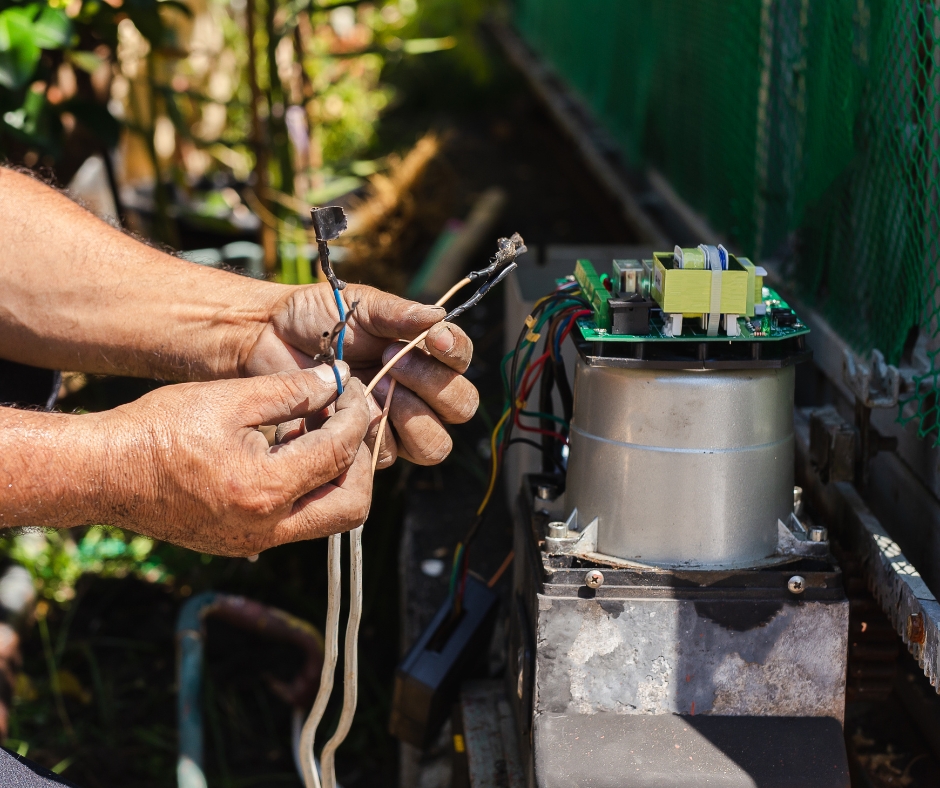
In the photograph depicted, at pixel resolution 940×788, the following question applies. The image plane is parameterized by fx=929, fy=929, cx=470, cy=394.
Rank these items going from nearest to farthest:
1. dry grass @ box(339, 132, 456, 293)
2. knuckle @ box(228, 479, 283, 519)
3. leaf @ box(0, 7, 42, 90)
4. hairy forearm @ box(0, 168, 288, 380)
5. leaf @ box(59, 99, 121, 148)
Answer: knuckle @ box(228, 479, 283, 519) → hairy forearm @ box(0, 168, 288, 380) → leaf @ box(0, 7, 42, 90) → leaf @ box(59, 99, 121, 148) → dry grass @ box(339, 132, 456, 293)

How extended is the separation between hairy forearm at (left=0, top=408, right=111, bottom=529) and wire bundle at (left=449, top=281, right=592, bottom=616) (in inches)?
22.8

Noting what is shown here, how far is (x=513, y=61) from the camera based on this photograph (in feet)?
25.5

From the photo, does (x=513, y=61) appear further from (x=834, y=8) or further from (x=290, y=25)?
(x=834, y=8)

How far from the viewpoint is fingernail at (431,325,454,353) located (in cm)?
129

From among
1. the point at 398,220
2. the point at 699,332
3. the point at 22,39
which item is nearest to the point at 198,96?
the point at 398,220

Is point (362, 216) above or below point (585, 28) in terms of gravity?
below

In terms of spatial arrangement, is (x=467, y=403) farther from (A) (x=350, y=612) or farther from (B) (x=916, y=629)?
(B) (x=916, y=629)

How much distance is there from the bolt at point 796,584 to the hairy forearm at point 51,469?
2.93 ft

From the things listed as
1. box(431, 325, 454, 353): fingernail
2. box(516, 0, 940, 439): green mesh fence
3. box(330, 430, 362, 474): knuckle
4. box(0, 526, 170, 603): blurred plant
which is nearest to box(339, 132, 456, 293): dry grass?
box(516, 0, 940, 439): green mesh fence

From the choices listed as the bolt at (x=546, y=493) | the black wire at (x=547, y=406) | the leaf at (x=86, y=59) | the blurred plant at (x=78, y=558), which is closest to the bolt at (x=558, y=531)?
the bolt at (x=546, y=493)

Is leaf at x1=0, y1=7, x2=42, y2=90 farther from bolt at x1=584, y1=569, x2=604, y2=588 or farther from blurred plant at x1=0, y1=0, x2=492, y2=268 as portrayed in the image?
bolt at x1=584, y1=569, x2=604, y2=588

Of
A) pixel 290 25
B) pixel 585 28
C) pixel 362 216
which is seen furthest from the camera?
pixel 585 28

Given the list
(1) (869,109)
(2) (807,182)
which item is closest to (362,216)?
(2) (807,182)

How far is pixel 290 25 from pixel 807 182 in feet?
6.04
